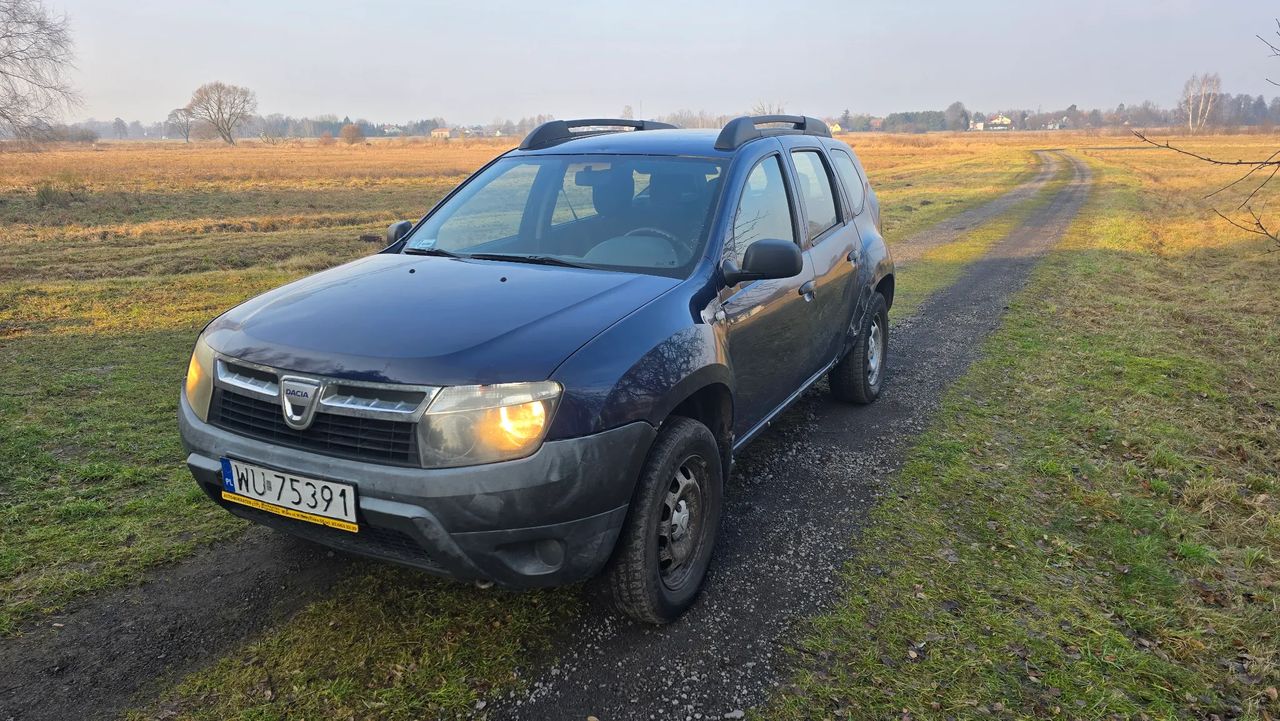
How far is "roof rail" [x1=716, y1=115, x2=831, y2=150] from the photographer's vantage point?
3.94m

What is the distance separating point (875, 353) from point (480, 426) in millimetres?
4049

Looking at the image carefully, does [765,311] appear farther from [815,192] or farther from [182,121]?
[182,121]

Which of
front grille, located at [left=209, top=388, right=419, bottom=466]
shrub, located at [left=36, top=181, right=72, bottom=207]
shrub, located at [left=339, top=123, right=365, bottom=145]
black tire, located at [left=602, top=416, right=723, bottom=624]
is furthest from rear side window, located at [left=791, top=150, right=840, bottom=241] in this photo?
shrub, located at [left=339, top=123, right=365, bottom=145]

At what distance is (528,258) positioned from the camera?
3.54 meters

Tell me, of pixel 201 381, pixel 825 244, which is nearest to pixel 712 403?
pixel 825 244

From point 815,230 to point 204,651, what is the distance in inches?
143

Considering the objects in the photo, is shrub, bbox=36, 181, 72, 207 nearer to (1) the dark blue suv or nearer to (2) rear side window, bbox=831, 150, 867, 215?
(1) the dark blue suv

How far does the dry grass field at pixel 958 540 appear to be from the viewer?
2.63 metres

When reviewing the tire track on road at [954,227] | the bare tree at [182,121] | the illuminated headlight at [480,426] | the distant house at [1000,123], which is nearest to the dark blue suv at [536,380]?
the illuminated headlight at [480,426]

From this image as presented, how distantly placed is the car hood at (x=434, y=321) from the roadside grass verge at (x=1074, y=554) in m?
1.44

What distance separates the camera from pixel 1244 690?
8.75 feet

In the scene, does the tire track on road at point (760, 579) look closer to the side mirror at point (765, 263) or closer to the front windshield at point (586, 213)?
the side mirror at point (765, 263)

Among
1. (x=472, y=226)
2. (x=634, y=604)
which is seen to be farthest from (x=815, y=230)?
(x=634, y=604)

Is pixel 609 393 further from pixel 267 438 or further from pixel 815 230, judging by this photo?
pixel 815 230
